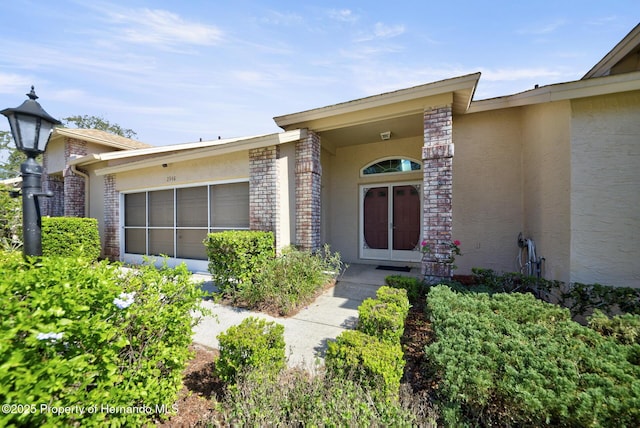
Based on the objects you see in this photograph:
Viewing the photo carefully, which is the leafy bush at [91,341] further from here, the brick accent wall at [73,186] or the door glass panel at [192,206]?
the brick accent wall at [73,186]

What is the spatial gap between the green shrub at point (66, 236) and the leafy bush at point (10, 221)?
851mm

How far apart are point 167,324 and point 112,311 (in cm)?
45

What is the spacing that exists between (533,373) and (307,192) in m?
4.93

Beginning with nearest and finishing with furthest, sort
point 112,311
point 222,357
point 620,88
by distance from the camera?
point 112,311
point 222,357
point 620,88

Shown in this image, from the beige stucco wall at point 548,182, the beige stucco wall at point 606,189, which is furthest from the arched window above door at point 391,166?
the beige stucco wall at point 606,189

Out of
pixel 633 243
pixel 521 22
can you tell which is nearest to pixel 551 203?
pixel 633 243

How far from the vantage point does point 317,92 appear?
21.6ft

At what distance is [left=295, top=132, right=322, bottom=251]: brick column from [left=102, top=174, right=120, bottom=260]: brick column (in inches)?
271

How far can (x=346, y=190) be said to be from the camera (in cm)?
788

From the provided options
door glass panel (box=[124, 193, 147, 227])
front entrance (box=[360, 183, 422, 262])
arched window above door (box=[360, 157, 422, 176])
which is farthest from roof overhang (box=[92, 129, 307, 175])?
front entrance (box=[360, 183, 422, 262])

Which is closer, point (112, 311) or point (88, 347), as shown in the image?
point (88, 347)

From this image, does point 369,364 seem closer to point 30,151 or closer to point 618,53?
point 30,151

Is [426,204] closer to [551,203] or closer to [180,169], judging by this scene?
[551,203]

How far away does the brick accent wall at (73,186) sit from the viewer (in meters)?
9.66
